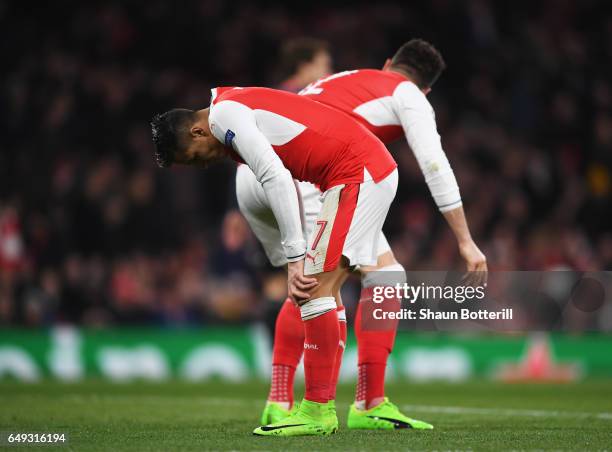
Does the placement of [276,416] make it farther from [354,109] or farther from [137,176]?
[137,176]

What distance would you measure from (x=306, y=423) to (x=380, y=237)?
1023 millimetres

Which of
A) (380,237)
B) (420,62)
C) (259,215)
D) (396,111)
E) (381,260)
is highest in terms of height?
(420,62)

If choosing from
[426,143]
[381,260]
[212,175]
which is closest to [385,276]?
[381,260]

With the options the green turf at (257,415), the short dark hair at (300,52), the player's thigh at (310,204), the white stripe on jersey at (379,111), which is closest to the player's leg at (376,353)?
the green turf at (257,415)

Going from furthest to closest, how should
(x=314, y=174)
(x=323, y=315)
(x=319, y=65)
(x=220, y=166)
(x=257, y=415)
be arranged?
(x=220, y=166) < (x=319, y=65) < (x=257, y=415) < (x=314, y=174) < (x=323, y=315)

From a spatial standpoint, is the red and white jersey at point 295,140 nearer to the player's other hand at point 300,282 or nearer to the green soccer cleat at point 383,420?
the player's other hand at point 300,282

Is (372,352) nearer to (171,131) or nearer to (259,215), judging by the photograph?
(259,215)

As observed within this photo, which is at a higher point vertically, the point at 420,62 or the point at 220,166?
the point at 220,166

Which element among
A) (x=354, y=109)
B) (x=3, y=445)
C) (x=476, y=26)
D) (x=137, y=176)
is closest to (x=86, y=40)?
(x=137, y=176)

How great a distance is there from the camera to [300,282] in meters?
4.51

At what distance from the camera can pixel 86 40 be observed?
14164 mm

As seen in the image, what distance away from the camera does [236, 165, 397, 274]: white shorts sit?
183 inches

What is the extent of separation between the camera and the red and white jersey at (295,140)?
14.8 feet

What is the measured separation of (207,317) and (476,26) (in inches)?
237
